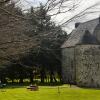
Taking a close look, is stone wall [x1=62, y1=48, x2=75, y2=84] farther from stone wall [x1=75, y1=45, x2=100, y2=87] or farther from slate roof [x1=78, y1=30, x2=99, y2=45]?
slate roof [x1=78, y1=30, x2=99, y2=45]

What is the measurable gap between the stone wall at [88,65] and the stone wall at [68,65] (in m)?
3.07

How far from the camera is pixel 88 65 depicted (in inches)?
1961

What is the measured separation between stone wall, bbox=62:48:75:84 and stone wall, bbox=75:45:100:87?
3071 millimetres

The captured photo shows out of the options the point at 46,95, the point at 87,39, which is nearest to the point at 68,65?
the point at 87,39

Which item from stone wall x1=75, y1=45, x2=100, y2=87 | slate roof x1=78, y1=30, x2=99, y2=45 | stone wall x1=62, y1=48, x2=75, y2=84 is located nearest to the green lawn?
stone wall x1=75, y1=45, x2=100, y2=87

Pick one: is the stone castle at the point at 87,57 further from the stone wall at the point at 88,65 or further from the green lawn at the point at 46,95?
the green lawn at the point at 46,95

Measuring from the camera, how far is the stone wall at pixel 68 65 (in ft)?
178

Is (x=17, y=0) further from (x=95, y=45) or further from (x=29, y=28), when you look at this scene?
(x=95, y=45)

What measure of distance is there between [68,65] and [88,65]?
293 inches

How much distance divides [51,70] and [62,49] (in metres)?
3.61

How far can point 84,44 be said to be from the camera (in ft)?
165

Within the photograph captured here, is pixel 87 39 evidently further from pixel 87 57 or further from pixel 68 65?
pixel 68 65

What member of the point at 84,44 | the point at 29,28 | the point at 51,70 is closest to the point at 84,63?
the point at 84,44

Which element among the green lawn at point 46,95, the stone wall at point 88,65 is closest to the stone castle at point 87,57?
the stone wall at point 88,65
